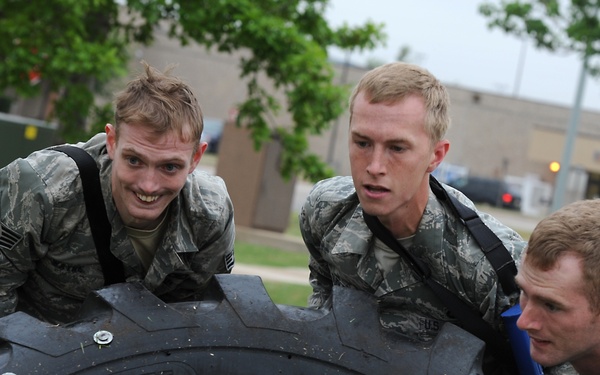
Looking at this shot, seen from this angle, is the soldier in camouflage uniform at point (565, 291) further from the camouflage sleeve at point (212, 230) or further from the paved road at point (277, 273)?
the paved road at point (277, 273)

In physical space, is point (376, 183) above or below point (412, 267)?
above

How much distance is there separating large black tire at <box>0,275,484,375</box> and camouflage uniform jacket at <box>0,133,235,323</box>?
54 centimetres

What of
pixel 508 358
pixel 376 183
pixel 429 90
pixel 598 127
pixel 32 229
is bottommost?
pixel 598 127

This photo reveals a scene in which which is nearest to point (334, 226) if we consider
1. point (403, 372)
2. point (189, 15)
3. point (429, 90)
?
point (429, 90)

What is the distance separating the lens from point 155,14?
9211 millimetres

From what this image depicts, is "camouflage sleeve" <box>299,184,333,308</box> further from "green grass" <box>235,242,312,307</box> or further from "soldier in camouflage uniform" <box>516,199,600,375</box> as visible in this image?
"green grass" <box>235,242,312,307</box>

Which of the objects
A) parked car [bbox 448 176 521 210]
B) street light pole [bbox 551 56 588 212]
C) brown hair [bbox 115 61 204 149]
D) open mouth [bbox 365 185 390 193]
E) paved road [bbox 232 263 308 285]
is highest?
brown hair [bbox 115 61 204 149]

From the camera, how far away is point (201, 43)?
9.57 metres

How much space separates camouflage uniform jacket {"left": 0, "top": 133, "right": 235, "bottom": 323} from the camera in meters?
3.05

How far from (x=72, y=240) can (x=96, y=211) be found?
131 mm

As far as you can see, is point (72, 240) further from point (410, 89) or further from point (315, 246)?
point (410, 89)

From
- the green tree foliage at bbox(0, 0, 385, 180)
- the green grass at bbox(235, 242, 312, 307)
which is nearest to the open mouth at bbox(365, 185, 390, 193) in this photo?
the green tree foliage at bbox(0, 0, 385, 180)

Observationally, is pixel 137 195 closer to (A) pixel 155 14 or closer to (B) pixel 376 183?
(B) pixel 376 183

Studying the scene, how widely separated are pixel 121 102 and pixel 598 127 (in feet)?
175
